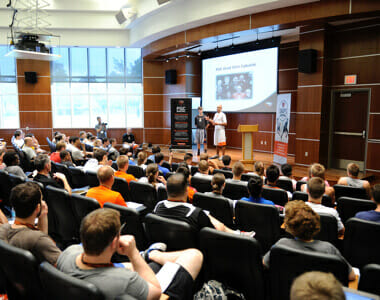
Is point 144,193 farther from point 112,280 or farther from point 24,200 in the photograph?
point 112,280

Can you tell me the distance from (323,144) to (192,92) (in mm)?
5890

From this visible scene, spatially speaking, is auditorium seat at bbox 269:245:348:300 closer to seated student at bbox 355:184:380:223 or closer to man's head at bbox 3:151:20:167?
seated student at bbox 355:184:380:223

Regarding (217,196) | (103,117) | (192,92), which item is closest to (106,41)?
(103,117)

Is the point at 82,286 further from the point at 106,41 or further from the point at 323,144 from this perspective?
the point at 106,41

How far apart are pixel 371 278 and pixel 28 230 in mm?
2117

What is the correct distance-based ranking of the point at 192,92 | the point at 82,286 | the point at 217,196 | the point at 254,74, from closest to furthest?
the point at 82,286 → the point at 217,196 → the point at 254,74 → the point at 192,92

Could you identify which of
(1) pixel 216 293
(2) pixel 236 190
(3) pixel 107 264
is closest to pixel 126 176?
(2) pixel 236 190

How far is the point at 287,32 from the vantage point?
29.0ft

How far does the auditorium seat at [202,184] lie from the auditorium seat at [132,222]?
159cm

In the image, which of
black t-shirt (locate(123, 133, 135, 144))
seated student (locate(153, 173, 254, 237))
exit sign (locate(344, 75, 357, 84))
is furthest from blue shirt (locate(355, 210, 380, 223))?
black t-shirt (locate(123, 133, 135, 144))

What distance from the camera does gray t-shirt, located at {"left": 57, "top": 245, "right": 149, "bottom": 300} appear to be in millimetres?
1503

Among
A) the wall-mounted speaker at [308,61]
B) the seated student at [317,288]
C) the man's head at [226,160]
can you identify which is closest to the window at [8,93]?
the man's head at [226,160]

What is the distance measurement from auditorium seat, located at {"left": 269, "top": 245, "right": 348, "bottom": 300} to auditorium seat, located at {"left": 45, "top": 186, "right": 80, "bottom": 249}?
224 cm

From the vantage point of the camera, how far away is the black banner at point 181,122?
11062 millimetres
